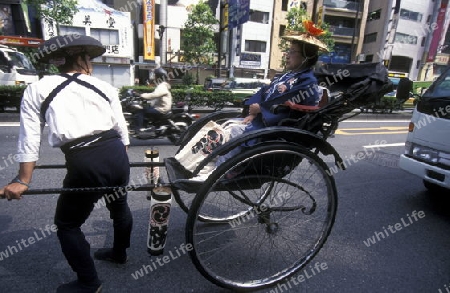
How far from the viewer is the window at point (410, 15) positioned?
31.9 metres

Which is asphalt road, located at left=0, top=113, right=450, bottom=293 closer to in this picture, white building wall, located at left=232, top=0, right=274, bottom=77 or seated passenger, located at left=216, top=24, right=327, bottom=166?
seated passenger, located at left=216, top=24, right=327, bottom=166

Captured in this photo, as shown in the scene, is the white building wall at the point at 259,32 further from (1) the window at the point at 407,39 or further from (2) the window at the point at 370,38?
(1) the window at the point at 407,39

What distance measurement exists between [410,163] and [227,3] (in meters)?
17.7

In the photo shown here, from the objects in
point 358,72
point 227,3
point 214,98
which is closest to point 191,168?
point 358,72

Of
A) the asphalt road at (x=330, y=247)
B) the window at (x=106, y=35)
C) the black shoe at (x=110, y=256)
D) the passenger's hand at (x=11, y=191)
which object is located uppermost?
the window at (x=106, y=35)

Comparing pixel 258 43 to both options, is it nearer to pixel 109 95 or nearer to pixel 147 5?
pixel 147 5

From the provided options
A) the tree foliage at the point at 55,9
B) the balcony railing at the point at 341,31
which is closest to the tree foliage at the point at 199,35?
the tree foliage at the point at 55,9

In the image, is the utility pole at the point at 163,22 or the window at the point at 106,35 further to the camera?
the utility pole at the point at 163,22

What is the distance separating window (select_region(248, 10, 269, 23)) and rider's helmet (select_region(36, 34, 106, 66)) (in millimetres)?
30700

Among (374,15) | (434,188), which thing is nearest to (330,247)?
(434,188)

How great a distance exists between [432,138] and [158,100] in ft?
16.8

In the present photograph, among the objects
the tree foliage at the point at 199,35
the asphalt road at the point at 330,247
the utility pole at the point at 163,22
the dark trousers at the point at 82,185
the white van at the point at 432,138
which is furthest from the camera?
the utility pole at the point at 163,22

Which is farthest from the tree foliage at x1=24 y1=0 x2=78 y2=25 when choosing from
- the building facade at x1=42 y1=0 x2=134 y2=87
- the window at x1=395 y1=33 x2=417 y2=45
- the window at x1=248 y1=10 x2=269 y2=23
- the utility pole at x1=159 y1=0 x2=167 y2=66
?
the window at x1=395 y1=33 x2=417 y2=45

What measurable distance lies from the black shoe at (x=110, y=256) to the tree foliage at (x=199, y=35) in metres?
24.3
